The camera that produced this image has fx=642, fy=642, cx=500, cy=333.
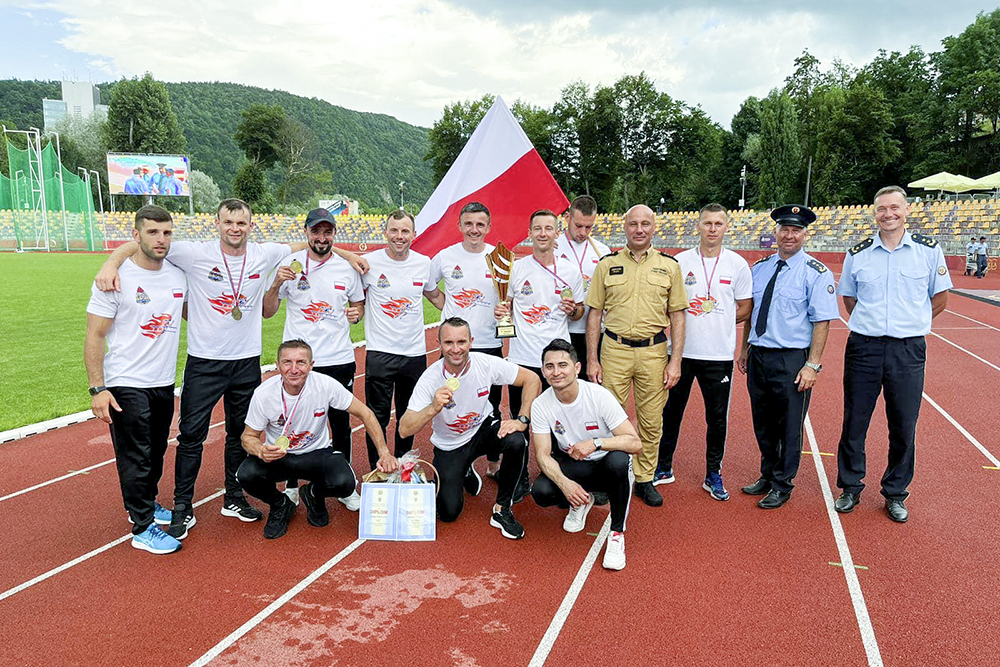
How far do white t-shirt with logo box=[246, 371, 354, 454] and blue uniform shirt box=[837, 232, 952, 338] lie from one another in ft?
11.7

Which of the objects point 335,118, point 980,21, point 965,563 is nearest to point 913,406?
point 965,563

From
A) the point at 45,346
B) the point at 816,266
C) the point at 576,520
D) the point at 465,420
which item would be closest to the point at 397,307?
the point at 465,420

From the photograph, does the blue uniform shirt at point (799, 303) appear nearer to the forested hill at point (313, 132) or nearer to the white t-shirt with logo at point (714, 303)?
the white t-shirt with logo at point (714, 303)

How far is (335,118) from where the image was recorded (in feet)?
407

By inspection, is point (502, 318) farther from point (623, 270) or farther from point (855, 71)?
point (855, 71)

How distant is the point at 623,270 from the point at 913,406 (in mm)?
2154

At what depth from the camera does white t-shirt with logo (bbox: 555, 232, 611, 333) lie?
5.19 metres

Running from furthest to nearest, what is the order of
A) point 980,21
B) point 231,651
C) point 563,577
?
point 980,21 → point 563,577 → point 231,651

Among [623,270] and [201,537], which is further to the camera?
[623,270]

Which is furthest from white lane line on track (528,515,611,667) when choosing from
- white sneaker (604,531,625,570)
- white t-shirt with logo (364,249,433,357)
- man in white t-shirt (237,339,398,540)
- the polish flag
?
the polish flag

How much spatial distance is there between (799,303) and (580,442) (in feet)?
6.17

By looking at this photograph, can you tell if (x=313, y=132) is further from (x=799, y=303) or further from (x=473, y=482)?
(x=799, y=303)

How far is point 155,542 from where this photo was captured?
4008mm

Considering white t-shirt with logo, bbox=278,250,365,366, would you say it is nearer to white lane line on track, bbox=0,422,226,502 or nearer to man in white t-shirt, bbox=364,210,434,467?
man in white t-shirt, bbox=364,210,434,467
